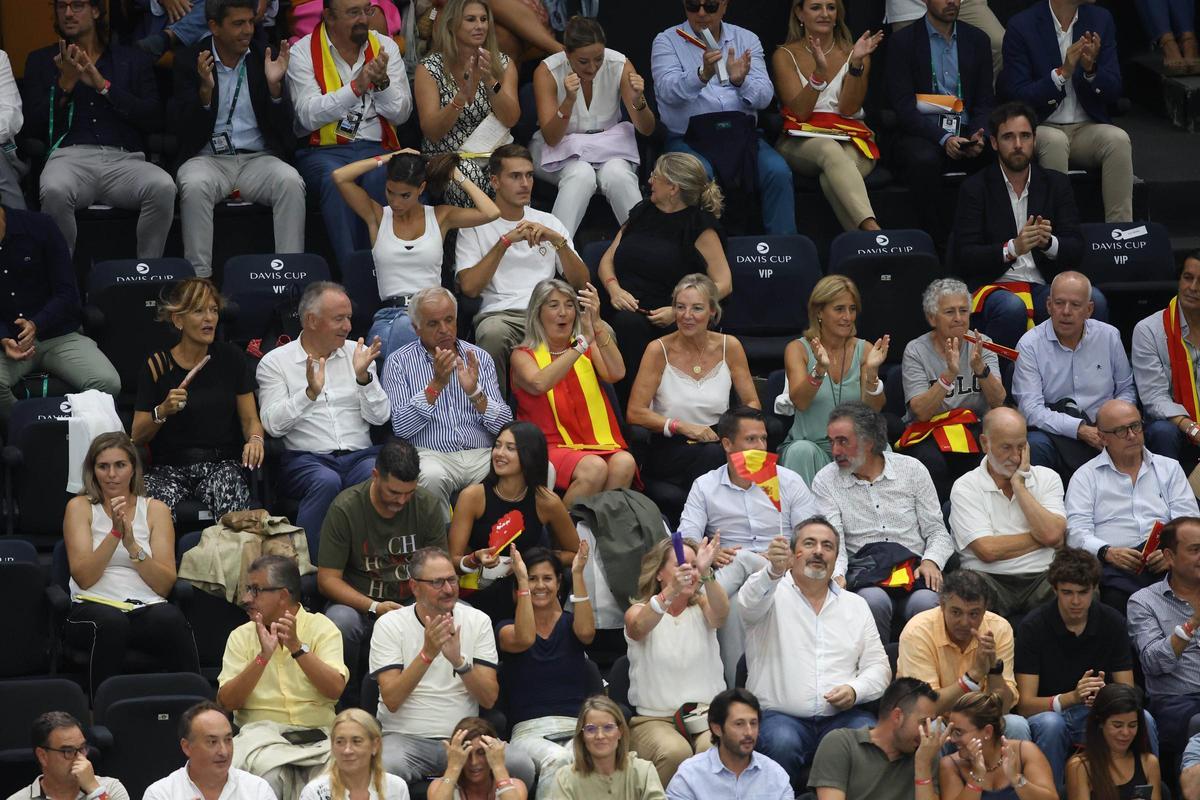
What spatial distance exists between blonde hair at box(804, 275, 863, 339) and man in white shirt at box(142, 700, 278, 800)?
3.17 metres

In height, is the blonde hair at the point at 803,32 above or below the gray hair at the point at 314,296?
above

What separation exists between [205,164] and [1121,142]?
4464 mm

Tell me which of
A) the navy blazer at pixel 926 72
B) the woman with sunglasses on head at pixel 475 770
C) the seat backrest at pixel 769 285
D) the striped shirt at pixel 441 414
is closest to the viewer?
the woman with sunglasses on head at pixel 475 770

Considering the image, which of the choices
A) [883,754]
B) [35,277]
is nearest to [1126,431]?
[883,754]

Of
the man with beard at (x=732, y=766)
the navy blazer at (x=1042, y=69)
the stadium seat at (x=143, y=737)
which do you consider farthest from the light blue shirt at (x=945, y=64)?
the stadium seat at (x=143, y=737)

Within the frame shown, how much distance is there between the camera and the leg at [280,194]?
362 inches

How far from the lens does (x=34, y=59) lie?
9352mm

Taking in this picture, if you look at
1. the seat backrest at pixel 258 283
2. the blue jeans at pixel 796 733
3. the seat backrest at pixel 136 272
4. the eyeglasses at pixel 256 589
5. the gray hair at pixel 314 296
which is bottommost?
the blue jeans at pixel 796 733

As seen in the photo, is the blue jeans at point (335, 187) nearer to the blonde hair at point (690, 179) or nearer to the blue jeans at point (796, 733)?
the blonde hair at point (690, 179)

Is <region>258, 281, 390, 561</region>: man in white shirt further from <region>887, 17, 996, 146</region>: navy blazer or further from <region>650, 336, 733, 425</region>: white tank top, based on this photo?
<region>887, 17, 996, 146</region>: navy blazer

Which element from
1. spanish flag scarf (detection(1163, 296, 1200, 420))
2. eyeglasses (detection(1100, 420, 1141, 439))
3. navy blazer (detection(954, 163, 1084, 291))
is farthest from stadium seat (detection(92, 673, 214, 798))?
spanish flag scarf (detection(1163, 296, 1200, 420))

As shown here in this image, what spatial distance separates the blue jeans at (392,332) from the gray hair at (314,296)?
350 millimetres

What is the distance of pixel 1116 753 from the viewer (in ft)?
23.0

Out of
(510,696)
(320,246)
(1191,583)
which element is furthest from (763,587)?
(320,246)
